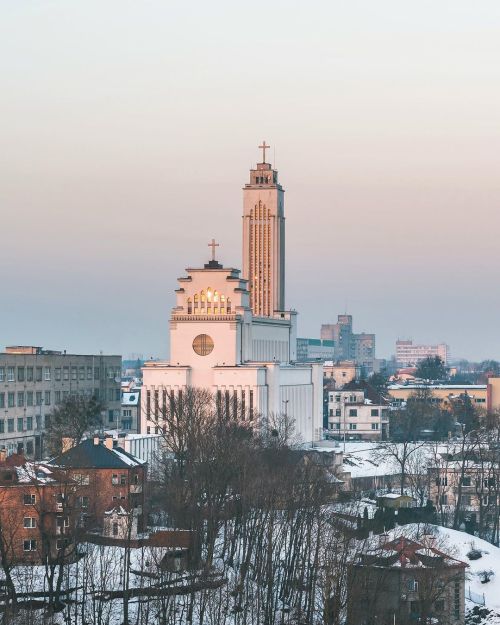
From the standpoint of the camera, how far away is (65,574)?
79500 millimetres

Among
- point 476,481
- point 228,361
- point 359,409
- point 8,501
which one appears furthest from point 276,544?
point 359,409

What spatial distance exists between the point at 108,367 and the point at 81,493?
5506 cm

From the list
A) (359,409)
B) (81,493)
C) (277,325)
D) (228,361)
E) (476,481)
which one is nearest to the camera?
(81,493)

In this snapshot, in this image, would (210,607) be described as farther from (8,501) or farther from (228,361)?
(228,361)

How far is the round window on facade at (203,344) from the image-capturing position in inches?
5251

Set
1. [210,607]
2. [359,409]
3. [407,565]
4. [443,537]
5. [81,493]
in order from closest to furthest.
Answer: [210,607]
[407,565]
[81,493]
[443,537]
[359,409]

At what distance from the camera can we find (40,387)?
13262 cm

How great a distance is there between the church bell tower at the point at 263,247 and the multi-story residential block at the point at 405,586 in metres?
66.8

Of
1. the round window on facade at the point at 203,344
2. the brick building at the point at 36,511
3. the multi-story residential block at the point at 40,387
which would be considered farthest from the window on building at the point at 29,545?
the round window on facade at the point at 203,344

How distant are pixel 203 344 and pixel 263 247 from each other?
68.2 feet

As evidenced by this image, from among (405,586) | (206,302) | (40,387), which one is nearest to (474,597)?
(405,586)

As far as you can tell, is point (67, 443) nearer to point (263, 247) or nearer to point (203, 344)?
point (203, 344)

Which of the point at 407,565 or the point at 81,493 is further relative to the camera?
the point at 81,493

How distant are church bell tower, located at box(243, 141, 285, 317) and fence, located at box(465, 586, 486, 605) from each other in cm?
6438
